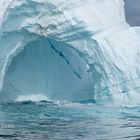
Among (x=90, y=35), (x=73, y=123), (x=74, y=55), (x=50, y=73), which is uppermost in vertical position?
(x=90, y=35)

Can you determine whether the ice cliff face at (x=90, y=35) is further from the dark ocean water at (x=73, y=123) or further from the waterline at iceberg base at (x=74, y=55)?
the dark ocean water at (x=73, y=123)

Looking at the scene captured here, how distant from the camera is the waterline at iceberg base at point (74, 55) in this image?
12.5 metres

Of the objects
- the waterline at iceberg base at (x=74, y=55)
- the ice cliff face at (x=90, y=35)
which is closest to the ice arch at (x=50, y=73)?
the waterline at iceberg base at (x=74, y=55)

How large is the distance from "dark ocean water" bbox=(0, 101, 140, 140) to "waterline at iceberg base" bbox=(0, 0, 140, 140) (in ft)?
0.10

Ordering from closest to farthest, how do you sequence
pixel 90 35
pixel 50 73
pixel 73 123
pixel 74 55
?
1. pixel 73 123
2. pixel 90 35
3. pixel 74 55
4. pixel 50 73

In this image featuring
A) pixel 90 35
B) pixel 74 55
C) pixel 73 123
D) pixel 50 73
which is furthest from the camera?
pixel 50 73

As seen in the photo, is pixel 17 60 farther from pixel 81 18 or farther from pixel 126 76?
pixel 126 76

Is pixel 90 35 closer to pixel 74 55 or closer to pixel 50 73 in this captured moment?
pixel 74 55

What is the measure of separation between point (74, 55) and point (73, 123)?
8.40 metres

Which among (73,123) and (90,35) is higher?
(90,35)

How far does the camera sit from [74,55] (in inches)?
704

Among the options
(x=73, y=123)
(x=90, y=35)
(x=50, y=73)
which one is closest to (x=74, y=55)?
(x=50, y=73)

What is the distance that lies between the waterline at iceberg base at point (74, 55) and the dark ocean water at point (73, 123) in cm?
3

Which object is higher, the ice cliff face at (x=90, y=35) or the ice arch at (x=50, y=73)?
the ice cliff face at (x=90, y=35)
